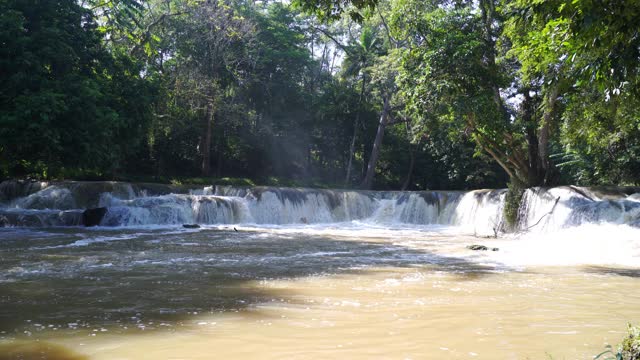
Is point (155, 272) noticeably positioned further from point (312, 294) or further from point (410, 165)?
point (410, 165)

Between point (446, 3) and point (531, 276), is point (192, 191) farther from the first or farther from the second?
point (531, 276)

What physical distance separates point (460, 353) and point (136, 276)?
4.65 metres

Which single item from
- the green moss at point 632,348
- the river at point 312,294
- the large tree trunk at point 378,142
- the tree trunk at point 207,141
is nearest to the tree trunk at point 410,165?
the large tree trunk at point 378,142

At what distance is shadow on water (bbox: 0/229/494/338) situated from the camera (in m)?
4.55

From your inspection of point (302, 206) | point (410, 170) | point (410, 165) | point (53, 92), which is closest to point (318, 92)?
point (410, 165)

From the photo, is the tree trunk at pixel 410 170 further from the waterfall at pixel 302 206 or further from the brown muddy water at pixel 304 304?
the brown muddy water at pixel 304 304

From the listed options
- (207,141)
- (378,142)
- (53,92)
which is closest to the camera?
(53,92)

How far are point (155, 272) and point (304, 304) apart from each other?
115 inches

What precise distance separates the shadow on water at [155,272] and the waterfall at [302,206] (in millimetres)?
3876

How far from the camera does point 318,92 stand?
122 feet

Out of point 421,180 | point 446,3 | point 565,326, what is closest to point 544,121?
point 446,3

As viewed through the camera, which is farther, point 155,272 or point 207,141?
point 207,141

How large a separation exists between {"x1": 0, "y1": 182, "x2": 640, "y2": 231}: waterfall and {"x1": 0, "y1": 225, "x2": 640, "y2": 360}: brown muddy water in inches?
214

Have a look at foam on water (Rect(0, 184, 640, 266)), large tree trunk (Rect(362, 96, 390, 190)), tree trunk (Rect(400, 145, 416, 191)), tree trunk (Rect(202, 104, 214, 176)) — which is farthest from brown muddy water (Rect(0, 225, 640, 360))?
tree trunk (Rect(400, 145, 416, 191))
